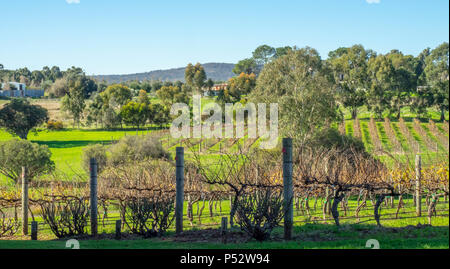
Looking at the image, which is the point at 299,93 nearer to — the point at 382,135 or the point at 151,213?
the point at 382,135

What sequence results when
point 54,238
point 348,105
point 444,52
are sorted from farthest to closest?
point 444,52, point 348,105, point 54,238

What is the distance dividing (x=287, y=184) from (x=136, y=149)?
20.9 m

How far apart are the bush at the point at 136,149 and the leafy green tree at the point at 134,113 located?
21.4 meters

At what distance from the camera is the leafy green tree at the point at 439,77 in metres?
50.0

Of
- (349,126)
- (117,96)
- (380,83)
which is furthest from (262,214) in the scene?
(117,96)

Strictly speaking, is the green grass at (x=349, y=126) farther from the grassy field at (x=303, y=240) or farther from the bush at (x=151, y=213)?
the bush at (x=151, y=213)

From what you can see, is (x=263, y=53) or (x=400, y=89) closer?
(x=400, y=89)

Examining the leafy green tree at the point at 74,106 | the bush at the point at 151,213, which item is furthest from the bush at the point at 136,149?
the leafy green tree at the point at 74,106

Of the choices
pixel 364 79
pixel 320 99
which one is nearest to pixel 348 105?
pixel 364 79

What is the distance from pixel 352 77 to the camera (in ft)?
182
